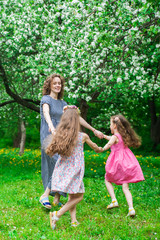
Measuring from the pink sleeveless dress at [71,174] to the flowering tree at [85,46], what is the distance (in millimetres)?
2576

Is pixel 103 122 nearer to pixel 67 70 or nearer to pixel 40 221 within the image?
pixel 67 70

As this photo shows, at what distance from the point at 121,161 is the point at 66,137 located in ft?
4.79

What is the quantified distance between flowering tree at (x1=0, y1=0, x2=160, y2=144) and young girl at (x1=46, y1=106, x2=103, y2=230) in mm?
2294

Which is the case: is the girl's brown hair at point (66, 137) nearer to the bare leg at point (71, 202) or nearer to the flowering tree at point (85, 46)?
the bare leg at point (71, 202)

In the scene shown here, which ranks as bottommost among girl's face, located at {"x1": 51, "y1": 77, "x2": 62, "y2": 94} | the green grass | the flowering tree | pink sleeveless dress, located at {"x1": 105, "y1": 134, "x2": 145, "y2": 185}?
the green grass

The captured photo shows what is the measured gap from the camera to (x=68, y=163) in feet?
14.8

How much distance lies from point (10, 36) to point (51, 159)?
239 inches

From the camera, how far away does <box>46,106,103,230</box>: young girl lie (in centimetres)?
438

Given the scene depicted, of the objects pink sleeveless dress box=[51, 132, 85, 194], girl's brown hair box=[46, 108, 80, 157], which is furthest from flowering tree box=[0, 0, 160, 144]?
pink sleeveless dress box=[51, 132, 85, 194]

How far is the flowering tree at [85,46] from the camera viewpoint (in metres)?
6.55

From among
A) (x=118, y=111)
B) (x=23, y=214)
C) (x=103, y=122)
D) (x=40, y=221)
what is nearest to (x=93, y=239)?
(x=40, y=221)

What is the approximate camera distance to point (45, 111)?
17.8 ft

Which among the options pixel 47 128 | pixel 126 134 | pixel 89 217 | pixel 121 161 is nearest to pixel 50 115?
pixel 47 128

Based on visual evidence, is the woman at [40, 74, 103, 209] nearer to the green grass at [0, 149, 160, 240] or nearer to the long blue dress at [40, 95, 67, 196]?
the long blue dress at [40, 95, 67, 196]
